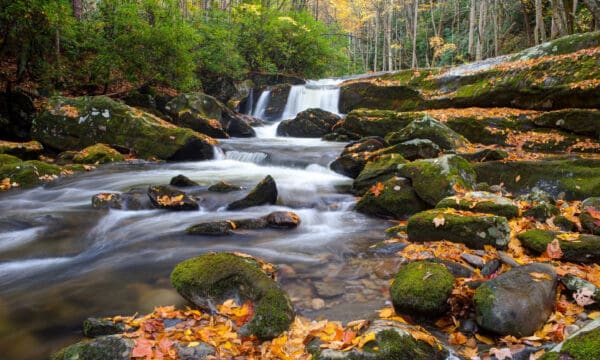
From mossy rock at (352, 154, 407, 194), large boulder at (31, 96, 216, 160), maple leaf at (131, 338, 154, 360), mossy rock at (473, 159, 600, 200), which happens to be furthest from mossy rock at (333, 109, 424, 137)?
maple leaf at (131, 338, 154, 360)

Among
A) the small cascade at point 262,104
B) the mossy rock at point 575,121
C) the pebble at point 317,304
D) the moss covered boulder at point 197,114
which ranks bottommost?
the pebble at point 317,304

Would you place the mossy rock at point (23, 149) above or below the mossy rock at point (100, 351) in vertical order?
above

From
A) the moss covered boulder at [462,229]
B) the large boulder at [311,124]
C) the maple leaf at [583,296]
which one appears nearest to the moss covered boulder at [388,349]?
the maple leaf at [583,296]

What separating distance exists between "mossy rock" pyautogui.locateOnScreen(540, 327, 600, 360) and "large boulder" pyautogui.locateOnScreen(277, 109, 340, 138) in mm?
14204

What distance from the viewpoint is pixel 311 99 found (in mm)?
19922

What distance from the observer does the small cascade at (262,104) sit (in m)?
20.2

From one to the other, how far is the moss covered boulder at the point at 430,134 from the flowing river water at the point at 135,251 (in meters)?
1.94

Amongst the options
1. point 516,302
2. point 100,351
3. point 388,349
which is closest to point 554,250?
point 516,302

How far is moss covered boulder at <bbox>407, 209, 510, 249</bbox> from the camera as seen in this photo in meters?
4.39

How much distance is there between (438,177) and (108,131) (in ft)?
33.7

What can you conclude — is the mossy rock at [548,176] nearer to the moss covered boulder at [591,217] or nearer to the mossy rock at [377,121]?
the moss covered boulder at [591,217]

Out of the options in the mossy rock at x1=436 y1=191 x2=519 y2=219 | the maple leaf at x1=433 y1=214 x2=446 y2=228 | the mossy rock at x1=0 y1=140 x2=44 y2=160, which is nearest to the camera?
the maple leaf at x1=433 y1=214 x2=446 y2=228

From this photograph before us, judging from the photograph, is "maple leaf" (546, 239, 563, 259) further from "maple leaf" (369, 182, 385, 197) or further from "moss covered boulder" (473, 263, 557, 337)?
"maple leaf" (369, 182, 385, 197)

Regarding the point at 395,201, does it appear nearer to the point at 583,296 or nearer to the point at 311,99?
the point at 583,296
